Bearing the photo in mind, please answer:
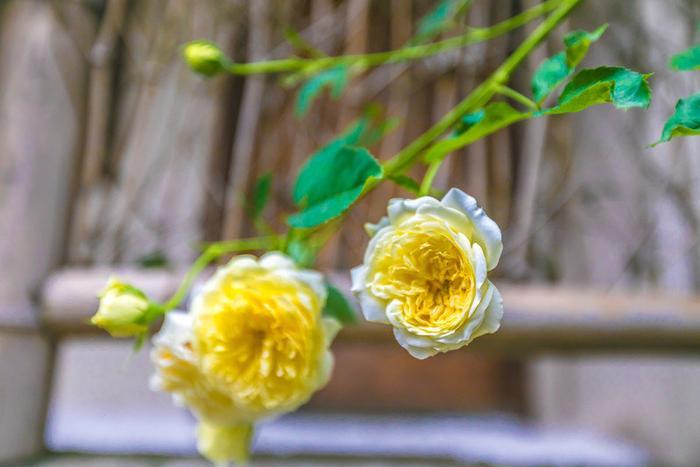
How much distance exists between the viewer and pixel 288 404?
25 cm

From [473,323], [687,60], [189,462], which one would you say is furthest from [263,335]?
[189,462]

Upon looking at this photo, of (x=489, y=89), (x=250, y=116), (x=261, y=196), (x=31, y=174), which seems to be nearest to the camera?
(x=489, y=89)

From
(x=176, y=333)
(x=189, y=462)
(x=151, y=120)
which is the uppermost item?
(x=151, y=120)

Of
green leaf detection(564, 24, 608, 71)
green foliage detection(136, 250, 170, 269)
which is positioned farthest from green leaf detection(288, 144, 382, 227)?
green foliage detection(136, 250, 170, 269)

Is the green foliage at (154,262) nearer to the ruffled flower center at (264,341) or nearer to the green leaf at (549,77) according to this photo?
the ruffled flower center at (264,341)

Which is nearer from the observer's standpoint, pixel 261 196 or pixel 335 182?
pixel 335 182

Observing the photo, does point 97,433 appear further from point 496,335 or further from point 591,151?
point 591,151

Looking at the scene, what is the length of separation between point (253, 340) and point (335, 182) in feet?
0.29

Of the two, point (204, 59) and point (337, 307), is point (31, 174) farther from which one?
point (337, 307)

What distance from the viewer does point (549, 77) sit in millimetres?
244

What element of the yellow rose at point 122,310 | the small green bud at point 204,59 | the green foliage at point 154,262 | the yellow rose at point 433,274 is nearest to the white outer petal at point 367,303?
the yellow rose at point 433,274

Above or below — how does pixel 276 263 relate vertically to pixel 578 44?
below

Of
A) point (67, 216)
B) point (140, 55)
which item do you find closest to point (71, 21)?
point (140, 55)

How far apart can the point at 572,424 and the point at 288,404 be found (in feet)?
2.82
